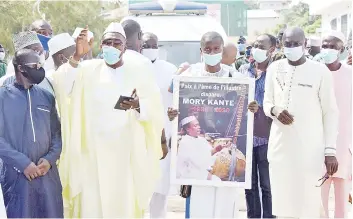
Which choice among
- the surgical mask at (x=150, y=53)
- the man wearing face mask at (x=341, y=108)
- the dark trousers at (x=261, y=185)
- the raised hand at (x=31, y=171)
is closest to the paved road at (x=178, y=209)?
the man wearing face mask at (x=341, y=108)

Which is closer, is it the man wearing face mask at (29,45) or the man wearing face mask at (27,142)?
the man wearing face mask at (27,142)

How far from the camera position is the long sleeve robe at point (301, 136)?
255 inches

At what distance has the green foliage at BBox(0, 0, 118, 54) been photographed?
23.0 metres

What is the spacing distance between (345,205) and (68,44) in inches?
124

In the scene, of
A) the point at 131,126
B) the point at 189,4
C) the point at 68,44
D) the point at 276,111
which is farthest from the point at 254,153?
the point at 189,4

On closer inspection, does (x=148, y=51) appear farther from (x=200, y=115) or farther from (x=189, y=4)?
(x=189, y=4)

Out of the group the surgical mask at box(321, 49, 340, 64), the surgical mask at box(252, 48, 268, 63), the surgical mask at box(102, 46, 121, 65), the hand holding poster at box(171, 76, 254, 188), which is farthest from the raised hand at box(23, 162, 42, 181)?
the surgical mask at box(321, 49, 340, 64)

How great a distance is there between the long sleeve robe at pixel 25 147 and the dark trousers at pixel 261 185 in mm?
2134

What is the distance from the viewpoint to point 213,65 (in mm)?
6359

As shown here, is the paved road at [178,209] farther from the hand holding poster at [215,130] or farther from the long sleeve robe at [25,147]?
the long sleeve robe at [25,147]

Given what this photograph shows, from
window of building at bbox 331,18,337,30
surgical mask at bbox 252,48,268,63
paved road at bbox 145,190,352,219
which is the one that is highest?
window of building at bbox 331,18,337,30

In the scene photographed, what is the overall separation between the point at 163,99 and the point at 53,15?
2359 centimetres

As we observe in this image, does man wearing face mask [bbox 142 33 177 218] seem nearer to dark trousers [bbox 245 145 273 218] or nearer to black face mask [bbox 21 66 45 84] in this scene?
dark trousers [bbox 245 145 273 218]

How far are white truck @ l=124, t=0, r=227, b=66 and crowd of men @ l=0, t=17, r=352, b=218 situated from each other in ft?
17.1
